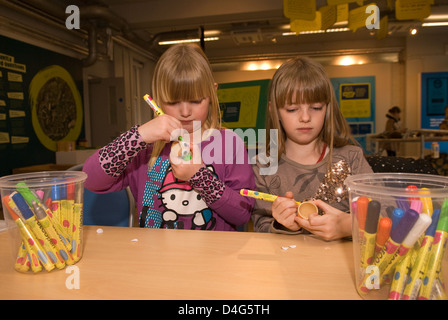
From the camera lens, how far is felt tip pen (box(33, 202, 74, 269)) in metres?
0.56

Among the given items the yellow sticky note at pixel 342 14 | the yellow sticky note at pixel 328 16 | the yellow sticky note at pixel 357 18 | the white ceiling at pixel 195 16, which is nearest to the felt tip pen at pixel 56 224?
the yellow sticky note at pixel 357 18

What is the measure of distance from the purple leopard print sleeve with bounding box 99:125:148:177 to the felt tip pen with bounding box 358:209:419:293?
22.9 inches

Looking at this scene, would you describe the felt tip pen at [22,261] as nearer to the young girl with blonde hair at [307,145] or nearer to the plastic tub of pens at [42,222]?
the plastic tub of pens at [42,222]

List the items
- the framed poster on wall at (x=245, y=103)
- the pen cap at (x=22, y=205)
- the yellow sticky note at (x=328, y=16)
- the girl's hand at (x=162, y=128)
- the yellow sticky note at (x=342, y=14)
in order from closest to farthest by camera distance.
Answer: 1. the pen cap at (x=22, y=205)
2. the girl's hand at (x=162, y=128)
3. the yellow sticky note at (x=342, y=14)
4. the yellow sticky note at (x=328, y=16)
5. the framed poster on wall at (x=245, y=103)

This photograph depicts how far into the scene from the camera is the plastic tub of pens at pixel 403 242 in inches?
16.4

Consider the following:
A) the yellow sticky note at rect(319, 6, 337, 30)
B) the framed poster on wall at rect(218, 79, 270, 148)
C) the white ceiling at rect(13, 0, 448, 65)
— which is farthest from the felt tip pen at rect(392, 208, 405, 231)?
the white ceiling at rect(13, 0, 448, 65)

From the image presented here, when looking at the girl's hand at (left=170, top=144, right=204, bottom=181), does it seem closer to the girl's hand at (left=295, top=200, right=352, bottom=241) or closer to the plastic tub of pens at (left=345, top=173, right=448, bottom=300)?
the girl's hand at (left=295, top=200, right=352, bottom=241)

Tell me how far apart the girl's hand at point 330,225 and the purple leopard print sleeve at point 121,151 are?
1.45 ft

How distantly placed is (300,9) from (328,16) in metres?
0.26

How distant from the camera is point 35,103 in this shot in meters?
3.75

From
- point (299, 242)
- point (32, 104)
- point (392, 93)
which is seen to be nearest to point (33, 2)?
point (32, 104)

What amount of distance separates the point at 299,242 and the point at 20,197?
0.54 metres

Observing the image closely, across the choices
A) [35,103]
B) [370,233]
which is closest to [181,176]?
[370,233]

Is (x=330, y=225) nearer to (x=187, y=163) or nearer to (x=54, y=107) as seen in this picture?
(x=187, y=163)
